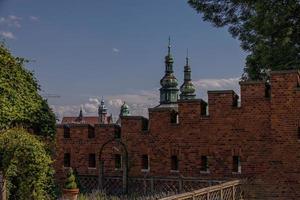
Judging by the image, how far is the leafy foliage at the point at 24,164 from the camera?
41.2 ft

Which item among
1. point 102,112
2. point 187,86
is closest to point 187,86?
point 187,86

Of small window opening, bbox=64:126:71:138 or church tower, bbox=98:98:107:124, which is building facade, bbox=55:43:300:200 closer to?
small window opening, bbox=64:126:71:138

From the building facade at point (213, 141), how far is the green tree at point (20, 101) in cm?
296

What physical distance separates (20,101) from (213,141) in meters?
5.70

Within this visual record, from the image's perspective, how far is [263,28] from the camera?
18.9 metres

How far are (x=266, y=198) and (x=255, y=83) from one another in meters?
3.24

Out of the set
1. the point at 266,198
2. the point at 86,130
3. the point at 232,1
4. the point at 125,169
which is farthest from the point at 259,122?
the point at 232,1

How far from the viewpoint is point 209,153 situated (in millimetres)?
15883

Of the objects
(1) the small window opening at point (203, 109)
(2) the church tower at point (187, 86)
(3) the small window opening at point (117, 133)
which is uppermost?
(2) the church tower at point (187, 86)

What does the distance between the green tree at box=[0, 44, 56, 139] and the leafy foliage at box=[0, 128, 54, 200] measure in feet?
1.91

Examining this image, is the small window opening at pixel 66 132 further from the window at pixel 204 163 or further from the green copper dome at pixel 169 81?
the green copper dome at pixel 169 81

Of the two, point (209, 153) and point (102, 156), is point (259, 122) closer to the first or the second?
point (209, 153)

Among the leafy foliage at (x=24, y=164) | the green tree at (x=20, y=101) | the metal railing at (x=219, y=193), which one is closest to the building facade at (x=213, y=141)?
the metal railing at (x=219, y=193)

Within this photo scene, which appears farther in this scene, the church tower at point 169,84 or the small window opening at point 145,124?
the church tower at point 169,84
